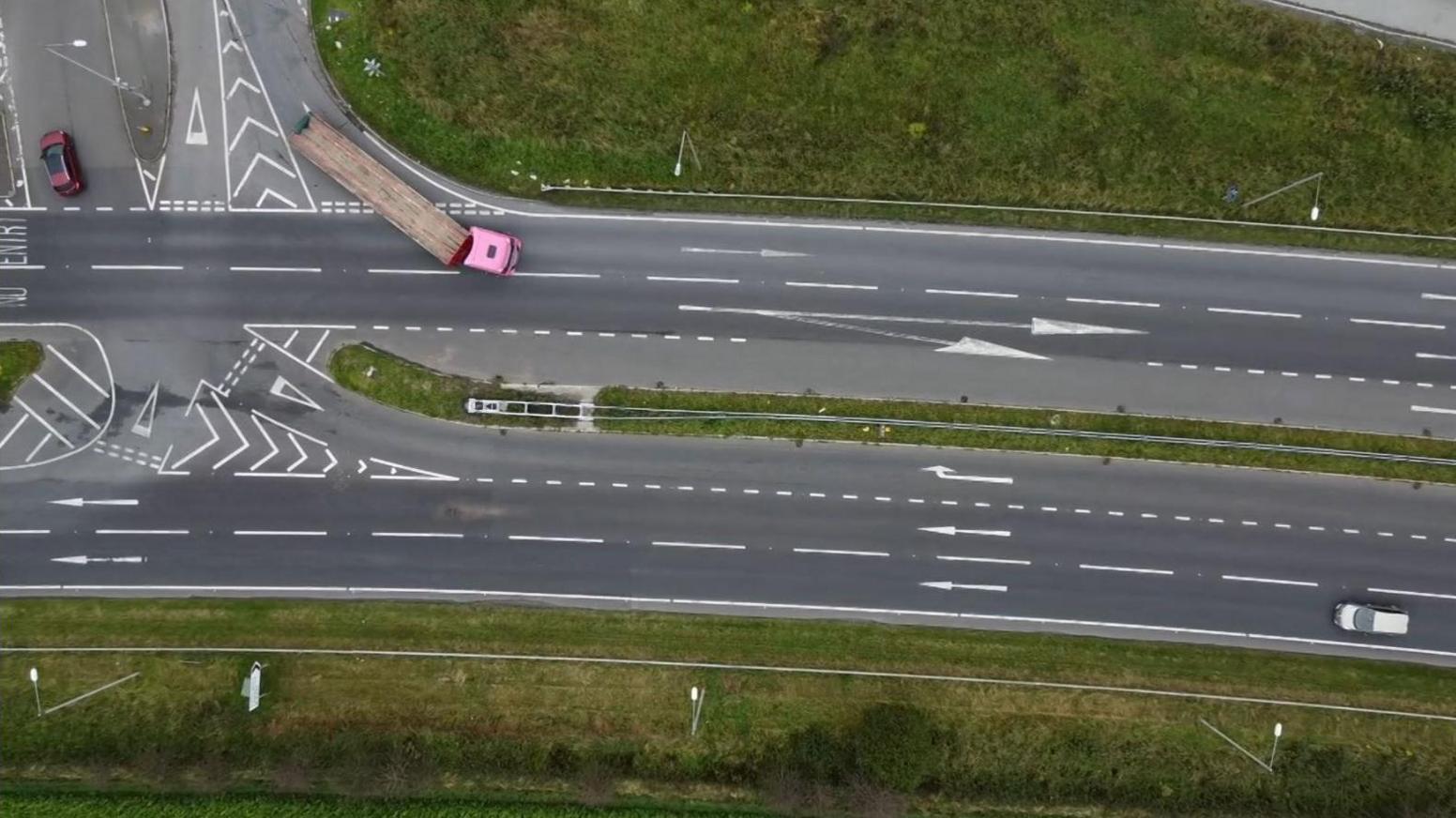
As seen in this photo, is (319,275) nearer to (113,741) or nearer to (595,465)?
(595,465)

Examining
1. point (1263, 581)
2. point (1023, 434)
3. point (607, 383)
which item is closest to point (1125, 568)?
point (1263, 581)

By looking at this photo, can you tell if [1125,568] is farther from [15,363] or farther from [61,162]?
[15,363]

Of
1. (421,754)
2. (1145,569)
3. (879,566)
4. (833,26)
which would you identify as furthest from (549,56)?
(1145,569)

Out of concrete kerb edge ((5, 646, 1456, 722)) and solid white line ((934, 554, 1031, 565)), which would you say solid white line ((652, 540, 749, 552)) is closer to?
concrete kerb edge ((5, 646, 1456, 722))

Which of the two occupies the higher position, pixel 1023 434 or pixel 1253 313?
pixel 1253 313

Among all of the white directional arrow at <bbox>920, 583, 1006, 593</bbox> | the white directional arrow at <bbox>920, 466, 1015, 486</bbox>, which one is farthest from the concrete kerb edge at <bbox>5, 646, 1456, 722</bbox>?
the white directional arrow at <bbox>920, 466, 1015, 486</bbox>

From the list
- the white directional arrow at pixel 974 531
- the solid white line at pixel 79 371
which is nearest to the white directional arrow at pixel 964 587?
the white directional arrow at pixel 974 531
